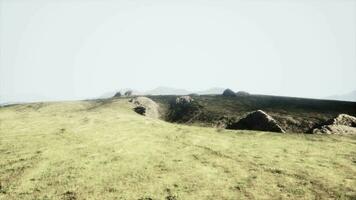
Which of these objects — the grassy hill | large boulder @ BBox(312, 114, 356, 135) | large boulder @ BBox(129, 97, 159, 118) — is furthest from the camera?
large boulder @ BBox(129, 97, 159, 118)

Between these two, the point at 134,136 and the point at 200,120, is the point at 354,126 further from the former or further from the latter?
the point at 134,136

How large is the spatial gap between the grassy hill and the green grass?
1133 cm

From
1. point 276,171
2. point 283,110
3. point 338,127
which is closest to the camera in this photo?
point 276,171

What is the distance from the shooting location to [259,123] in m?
31.3

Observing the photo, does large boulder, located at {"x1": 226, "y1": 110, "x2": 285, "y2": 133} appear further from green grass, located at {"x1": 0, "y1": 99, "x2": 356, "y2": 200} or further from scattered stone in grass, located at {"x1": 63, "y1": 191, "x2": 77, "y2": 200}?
scattered stone in grass, located at {"x1": 63, "y1": 191, "x2": 77, "y2": 200}

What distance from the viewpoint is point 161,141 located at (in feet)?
79.3

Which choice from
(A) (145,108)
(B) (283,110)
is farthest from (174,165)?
(A) (145,108)

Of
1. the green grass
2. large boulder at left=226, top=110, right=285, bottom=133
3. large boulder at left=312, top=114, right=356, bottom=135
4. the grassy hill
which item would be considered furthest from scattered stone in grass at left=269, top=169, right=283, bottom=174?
the grassy hill

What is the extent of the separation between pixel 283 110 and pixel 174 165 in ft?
94.4

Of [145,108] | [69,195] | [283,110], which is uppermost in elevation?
[283,110]

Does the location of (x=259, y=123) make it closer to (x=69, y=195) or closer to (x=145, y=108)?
(x=145, y=108)

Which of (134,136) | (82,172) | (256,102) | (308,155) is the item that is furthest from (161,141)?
(256,102)

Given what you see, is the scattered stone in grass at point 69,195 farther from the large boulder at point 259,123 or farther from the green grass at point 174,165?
the large boulder at point 259,123

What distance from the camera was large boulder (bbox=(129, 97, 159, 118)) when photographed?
4750 cm
